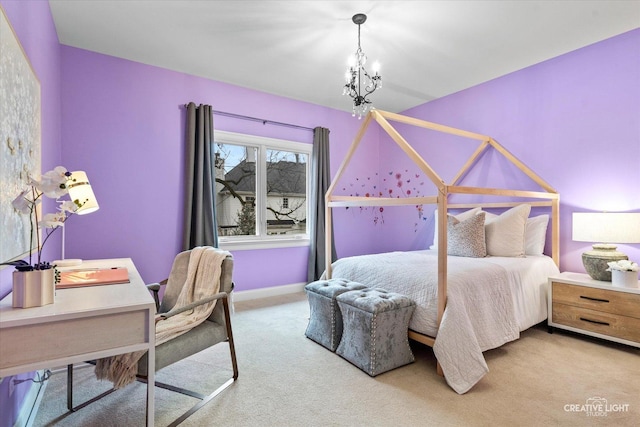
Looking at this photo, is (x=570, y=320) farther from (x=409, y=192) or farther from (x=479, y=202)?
(x=409, y=192)

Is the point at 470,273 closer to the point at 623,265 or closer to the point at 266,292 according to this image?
the point at 623,265

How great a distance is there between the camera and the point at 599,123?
296 centimetres

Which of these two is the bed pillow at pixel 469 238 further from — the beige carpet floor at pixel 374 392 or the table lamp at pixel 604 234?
the beige carpet floor at pixel 374 392

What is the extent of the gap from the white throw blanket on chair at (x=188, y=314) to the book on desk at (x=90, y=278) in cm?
32

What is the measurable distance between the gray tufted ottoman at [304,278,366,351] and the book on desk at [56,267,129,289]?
137cm

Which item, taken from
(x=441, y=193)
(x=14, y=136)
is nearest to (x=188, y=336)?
(x=14, y=136)

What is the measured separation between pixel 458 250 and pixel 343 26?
230cm

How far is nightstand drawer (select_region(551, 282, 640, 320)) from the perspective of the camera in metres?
2.41

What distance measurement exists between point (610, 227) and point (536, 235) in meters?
0.69

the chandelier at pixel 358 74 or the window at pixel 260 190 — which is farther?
the window at pixel 260 190

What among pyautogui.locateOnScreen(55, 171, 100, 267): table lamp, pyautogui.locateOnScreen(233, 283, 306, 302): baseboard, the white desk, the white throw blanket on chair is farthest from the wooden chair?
pyautogui.locateOnScreen(233, 283, 306, 302): baseboard

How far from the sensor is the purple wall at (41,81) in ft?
4.58

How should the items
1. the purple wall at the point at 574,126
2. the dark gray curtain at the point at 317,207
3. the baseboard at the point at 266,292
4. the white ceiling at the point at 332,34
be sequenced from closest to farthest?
the white ceiling at the point at 332,34 → the purple wall at the point at 574,126 → the baseboard at the point at 266,292 → the dark gray curtain at the point at 317,207

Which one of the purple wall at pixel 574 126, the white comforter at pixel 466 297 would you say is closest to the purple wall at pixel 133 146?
the white comforter at pixel 466 297
